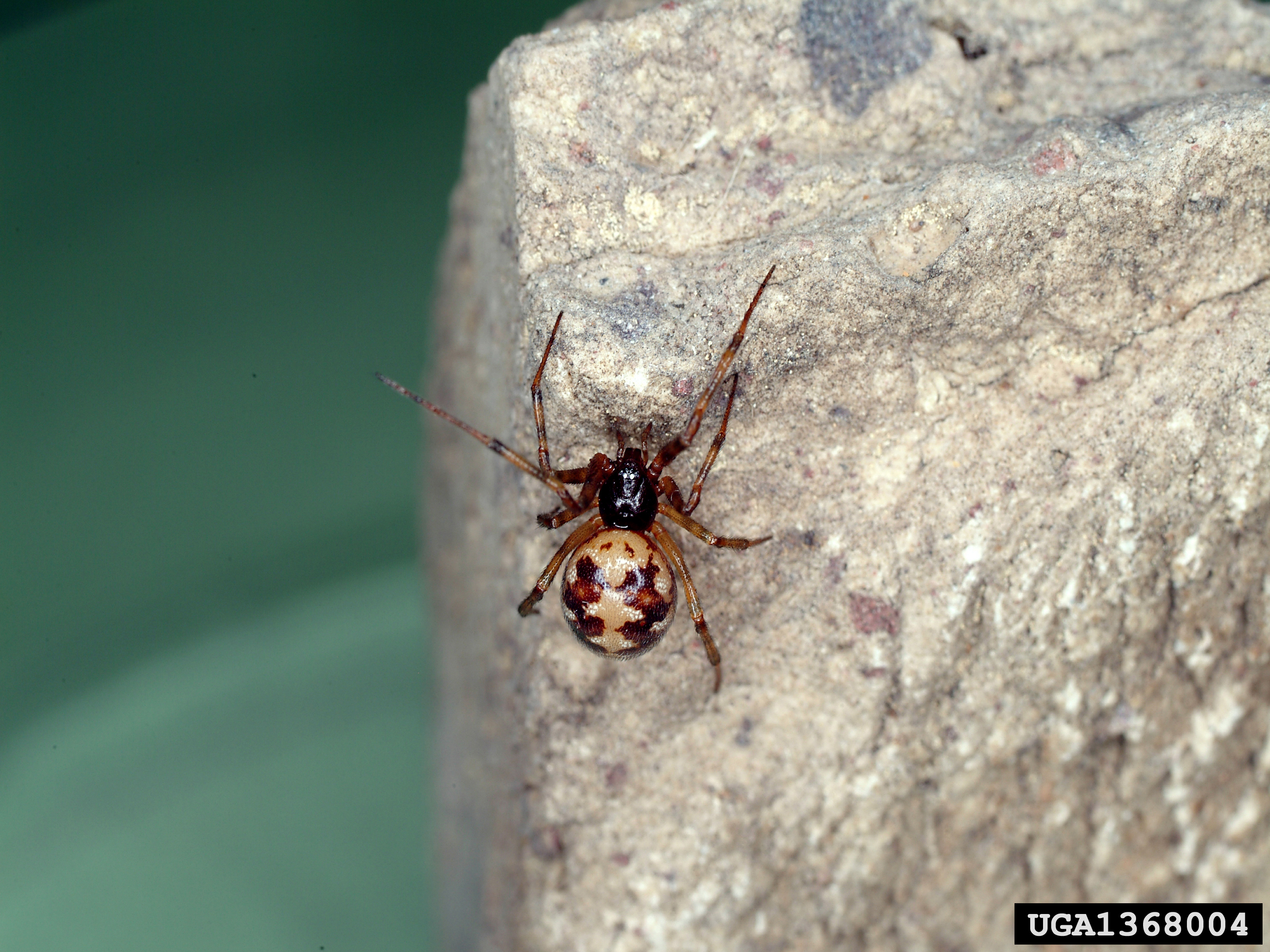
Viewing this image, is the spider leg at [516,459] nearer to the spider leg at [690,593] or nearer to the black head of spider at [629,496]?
the black head of spider at [629,496]

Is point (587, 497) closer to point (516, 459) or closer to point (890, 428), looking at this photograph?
point (516, 459)

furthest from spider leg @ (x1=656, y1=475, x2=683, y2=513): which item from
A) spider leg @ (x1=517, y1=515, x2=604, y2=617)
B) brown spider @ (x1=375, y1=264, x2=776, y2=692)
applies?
spider leg @ (x1=517, y1=515, x2=604, y2=617)

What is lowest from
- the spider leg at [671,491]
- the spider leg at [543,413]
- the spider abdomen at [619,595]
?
the spider abdomen at [619,595]

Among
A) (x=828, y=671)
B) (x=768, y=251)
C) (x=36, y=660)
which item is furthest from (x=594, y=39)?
(x=36, y=660)

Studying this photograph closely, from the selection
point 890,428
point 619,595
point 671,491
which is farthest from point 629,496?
point 890,428

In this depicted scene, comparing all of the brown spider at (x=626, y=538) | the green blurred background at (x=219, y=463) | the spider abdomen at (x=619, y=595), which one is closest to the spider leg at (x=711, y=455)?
the brown spider at (x=626, y=538)

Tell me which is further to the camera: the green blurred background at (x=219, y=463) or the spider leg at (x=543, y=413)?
the green blurred background at (x=219, y=463)

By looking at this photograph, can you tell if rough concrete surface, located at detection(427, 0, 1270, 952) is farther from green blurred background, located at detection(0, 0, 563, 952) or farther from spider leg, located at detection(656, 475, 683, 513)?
green blurred background, located at detection(0, 0, 563, 952)
